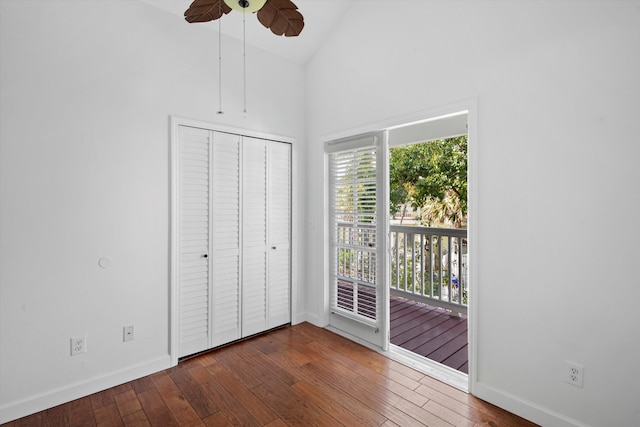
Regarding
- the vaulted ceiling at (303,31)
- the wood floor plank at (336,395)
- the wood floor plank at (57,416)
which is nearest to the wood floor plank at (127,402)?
the wood floor plank at (57,416)

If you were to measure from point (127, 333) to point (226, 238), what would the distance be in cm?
107

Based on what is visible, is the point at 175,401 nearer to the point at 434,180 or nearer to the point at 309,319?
the point at 309,319

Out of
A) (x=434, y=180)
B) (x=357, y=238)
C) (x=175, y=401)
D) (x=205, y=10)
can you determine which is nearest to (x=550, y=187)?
(x=357, y=238)

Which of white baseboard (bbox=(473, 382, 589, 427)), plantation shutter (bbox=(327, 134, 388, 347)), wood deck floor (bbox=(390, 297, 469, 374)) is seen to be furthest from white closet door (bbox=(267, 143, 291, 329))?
white baseboard (bbox=(473, 382, 589, 427))

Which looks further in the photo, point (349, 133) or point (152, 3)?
point (349, 133)

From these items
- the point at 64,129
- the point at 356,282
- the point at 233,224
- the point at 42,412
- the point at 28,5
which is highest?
the point at 28,5

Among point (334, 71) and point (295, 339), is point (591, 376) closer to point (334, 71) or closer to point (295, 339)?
point (295, 339)

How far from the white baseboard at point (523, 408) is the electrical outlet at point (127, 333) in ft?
8.53

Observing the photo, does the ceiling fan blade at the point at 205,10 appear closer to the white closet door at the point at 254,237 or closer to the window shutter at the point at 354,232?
the white closet door at the point at 254,237

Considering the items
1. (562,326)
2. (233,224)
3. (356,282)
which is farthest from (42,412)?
(562,326)

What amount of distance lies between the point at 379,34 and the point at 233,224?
2221 mm

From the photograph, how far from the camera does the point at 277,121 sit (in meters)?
3.34

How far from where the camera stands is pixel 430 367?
8.41 feet

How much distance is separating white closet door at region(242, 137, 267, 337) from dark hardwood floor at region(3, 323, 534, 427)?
46 centimetres
